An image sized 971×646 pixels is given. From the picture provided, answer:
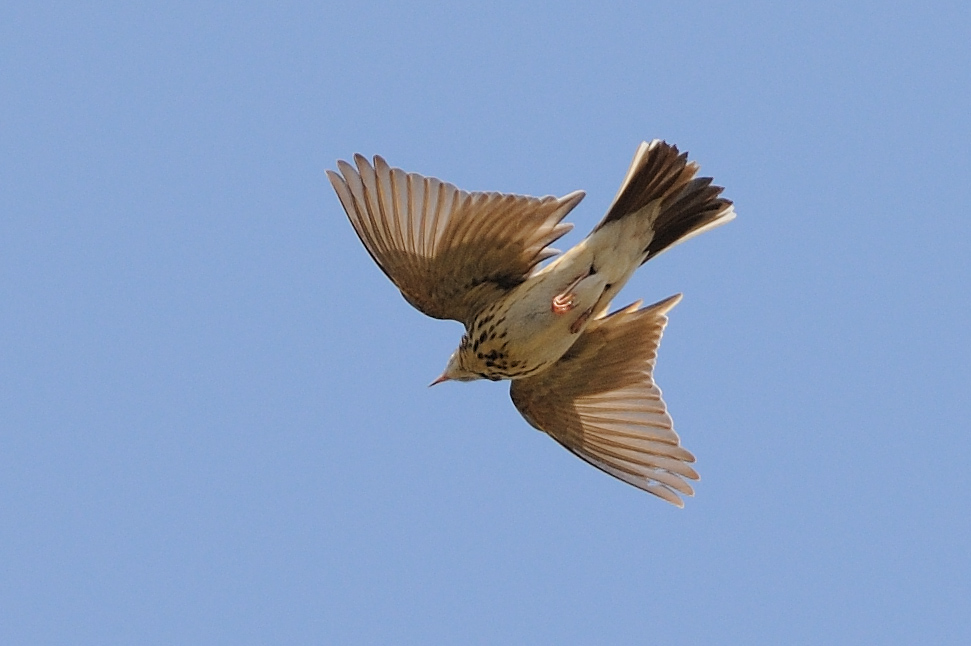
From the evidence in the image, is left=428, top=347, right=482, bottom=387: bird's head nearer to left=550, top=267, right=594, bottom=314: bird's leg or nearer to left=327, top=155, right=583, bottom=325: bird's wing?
left=327, top=155, right=583, bottom=325: bird's wing

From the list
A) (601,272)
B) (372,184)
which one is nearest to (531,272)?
(601,272)

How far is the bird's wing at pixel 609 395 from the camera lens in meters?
9.98

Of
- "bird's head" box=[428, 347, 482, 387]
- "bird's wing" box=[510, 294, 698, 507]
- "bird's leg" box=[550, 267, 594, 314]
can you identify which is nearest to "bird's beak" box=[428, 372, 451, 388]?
"bird's head" box=[428, 347, 482, 387]

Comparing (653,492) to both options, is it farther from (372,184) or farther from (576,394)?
(372,184)

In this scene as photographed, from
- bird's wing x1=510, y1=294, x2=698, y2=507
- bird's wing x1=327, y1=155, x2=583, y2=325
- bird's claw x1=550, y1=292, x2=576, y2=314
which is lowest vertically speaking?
bird's wing x1=510, y1=294, x2=698, y2=507

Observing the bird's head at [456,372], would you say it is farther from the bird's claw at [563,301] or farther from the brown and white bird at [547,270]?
the bird's claw at [563,301]

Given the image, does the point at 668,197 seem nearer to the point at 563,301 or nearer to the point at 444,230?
the point at 563,301

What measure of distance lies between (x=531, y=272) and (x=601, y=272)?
42 centimetres

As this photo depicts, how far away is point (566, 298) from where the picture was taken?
30.2 ft

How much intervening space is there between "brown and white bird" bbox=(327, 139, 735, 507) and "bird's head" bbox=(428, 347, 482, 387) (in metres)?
0.01

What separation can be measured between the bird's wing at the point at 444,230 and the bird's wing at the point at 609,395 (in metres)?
0.97

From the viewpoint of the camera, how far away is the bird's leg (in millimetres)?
9203

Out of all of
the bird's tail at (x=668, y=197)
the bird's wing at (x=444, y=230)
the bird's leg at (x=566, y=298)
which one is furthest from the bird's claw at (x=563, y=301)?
the bird's tail at (x=668, y=197)

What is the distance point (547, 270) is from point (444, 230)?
27.5 inches
